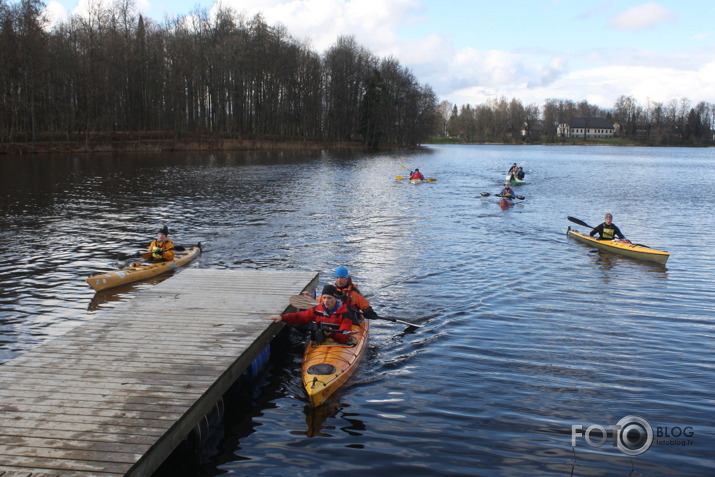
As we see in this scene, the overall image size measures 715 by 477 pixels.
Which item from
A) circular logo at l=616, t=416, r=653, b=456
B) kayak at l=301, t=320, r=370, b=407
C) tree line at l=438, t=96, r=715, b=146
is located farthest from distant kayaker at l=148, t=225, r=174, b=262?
tree line at l=438, t=96, r=715, b=146

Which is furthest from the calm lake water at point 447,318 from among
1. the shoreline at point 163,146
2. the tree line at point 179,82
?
the tree line at point 179,82

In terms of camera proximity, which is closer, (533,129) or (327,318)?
(327,318)

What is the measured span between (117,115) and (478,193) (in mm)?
51285

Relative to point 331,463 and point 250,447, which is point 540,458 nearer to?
point 331,463

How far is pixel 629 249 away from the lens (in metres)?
18.0

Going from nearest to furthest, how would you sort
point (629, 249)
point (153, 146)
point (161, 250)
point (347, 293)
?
point (347, 293), point (161, 250), point (629, 249), point (153, 146)

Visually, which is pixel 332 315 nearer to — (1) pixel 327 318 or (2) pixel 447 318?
(1) pixel 327 318

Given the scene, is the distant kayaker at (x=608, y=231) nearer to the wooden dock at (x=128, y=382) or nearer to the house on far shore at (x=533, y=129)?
the wooden dock at (x=128, y=382)

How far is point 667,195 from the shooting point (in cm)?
3616

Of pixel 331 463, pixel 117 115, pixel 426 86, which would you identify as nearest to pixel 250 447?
pixel 331 463

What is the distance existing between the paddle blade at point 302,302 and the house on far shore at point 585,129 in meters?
182

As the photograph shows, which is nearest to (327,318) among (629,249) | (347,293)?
(347,293)

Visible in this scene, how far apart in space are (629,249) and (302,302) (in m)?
12.9

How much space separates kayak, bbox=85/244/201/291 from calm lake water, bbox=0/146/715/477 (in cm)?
30
